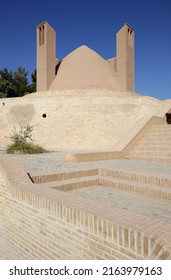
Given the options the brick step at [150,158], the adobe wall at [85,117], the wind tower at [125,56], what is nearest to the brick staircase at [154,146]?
the brick step at [150,158]

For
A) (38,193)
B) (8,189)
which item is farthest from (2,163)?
(38,193)

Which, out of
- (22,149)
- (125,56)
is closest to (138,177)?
(22,149)

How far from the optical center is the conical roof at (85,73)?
2248 centimetres

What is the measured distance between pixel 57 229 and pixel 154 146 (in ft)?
19.7

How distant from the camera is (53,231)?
294 cm

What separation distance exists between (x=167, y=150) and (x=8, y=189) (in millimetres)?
5455

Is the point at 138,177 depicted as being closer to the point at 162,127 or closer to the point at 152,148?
the point at 152,148

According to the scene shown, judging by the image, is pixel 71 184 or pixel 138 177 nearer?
pixel 71 184

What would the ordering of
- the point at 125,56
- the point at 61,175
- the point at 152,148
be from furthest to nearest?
the point at 125,56
the point at 152,148
the point at 61,175

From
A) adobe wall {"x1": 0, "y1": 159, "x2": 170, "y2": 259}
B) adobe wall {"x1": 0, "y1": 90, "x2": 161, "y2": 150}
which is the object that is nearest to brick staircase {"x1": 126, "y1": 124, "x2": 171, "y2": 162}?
adobe wall {"x1": 0, "y1": 159, "x2": 170, "y2": 259}

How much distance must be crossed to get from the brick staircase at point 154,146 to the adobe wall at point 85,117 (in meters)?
7.47

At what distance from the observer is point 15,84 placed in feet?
120

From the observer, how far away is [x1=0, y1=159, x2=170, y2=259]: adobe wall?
2.09m
